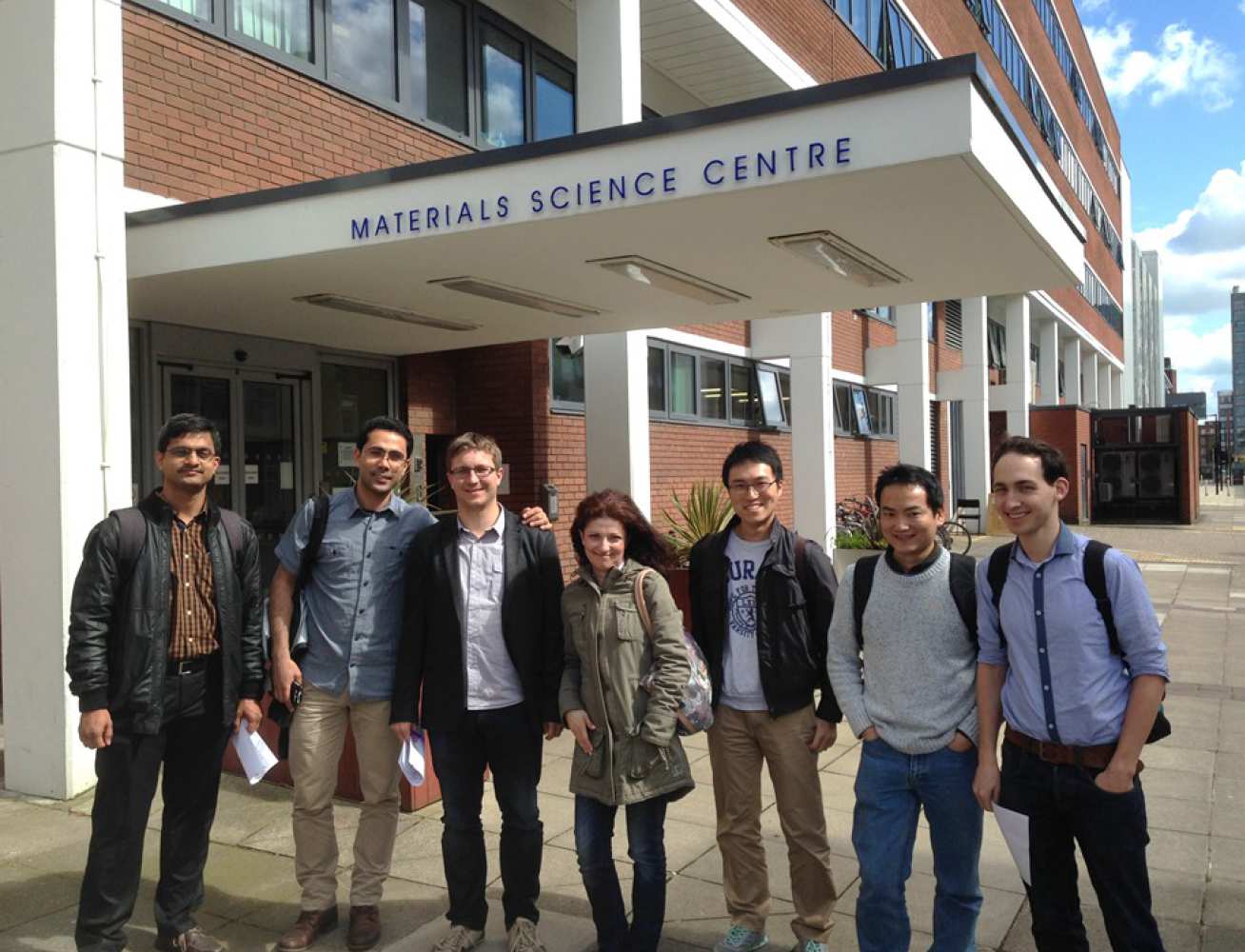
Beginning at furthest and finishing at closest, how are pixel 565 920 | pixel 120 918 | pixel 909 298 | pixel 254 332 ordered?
pixel 254 332 → pixel 909 298 → pixel 565 920 → pixel 120 918

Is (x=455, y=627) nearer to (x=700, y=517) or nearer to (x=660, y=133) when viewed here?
(x=660, y=133)

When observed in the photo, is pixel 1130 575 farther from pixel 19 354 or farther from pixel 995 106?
pixel 19 354

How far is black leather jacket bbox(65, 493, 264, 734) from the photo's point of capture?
3449 mm

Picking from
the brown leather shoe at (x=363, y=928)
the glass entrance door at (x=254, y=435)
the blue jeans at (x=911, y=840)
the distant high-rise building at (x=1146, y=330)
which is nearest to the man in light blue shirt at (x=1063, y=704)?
the blue jeans at (x=911, y=840)

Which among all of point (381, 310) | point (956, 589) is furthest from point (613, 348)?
point (956, 589)

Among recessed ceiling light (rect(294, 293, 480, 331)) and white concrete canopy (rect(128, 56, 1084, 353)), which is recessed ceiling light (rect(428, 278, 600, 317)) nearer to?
white concrete canopy (rect(128, 56, 1084, 353))

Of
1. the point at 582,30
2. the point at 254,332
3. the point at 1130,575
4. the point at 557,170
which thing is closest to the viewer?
the point at 1130,575

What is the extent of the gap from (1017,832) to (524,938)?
171cm

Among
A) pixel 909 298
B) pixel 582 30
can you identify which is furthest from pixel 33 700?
pixel 582 30

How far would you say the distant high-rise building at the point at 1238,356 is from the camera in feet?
580

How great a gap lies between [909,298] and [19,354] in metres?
5.73

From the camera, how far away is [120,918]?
3578mm

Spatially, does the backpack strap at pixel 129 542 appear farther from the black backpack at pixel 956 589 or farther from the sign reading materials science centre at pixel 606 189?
the sign reading materials science centre at pixel 606 189

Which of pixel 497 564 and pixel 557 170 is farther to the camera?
pixel 557 170
